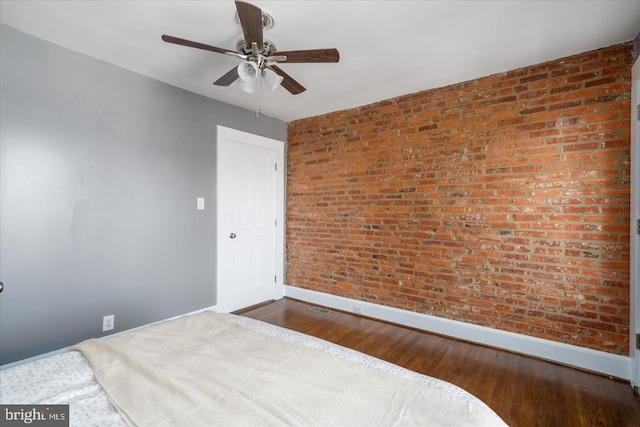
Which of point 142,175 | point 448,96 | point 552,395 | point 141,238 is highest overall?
point 448,96

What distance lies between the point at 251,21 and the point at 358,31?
2.68 ft

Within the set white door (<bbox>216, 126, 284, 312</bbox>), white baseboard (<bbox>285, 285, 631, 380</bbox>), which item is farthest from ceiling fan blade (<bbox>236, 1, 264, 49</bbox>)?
white baseboard (<bbox>285, 285, 631, 380</bbox>)

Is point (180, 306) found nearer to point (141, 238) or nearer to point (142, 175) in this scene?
point (141, 238)

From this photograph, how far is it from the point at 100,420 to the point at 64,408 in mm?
146

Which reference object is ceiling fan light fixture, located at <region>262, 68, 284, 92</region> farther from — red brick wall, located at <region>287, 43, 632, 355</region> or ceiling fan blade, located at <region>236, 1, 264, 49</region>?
red brick wall, located at <region>287, 43, 632, 355</region>

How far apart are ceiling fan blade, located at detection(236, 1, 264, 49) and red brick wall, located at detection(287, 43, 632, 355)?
6.08 ft

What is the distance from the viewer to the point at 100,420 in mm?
865

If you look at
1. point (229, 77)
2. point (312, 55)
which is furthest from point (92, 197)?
point (312, 55)

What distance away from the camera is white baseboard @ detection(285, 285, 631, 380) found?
208 cm

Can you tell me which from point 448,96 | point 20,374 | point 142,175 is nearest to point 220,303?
point 142,175

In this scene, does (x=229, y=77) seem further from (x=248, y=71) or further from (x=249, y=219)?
(x=249, y=219)

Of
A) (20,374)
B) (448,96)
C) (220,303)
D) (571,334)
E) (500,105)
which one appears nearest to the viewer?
(20,374)

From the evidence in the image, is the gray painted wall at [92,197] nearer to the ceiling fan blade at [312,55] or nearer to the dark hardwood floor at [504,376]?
the dark hardwood floor at [504,376]

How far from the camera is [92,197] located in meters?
2.29
